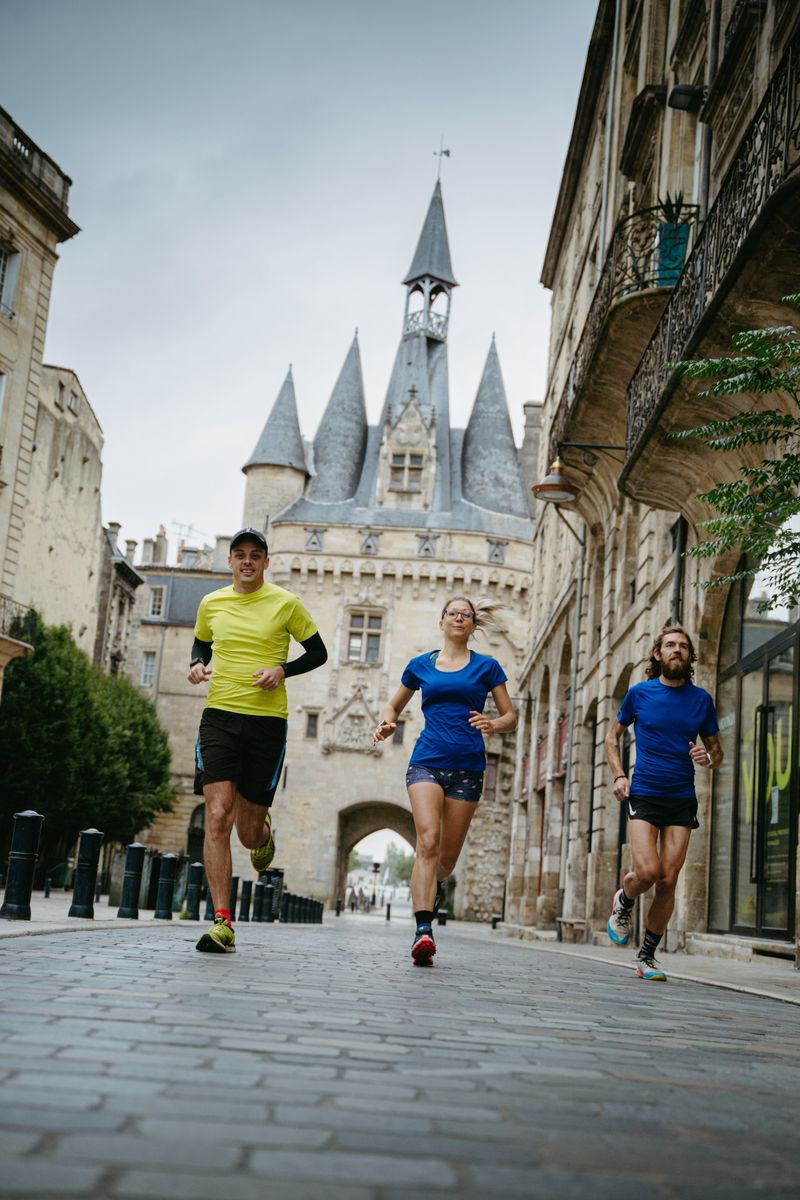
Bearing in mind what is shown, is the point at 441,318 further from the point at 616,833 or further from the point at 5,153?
the point at 616,833

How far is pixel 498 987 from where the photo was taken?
21.1ft

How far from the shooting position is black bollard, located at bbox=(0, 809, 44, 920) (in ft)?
32.2

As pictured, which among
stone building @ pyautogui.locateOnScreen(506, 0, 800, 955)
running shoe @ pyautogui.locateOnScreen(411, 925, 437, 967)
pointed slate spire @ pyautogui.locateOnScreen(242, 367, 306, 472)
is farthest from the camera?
pointed slate spire @ pyautogui.locateOnScreen(242, 367, 306, 472)

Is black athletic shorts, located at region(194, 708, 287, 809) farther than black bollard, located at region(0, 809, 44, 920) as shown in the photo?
No

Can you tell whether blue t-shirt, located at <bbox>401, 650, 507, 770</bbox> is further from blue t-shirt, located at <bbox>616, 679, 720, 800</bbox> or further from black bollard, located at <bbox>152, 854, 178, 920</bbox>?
black bollard, located at <bbox>152, 854, 178, 920</bbox>

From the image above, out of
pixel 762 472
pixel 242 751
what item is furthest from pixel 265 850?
pixel 762 472

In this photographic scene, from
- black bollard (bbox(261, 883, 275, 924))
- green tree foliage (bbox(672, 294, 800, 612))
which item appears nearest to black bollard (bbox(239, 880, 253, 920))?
black bollard (bbox(261, 883, 275, 924))

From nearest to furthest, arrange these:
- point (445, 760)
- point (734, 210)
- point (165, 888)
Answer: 1. point (445, 760)
2. point (734, 210)
3. point (165, 888)

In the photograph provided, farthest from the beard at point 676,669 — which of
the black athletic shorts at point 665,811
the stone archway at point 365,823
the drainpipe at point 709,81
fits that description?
the stone archway at point 365,823

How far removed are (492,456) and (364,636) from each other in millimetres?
11025

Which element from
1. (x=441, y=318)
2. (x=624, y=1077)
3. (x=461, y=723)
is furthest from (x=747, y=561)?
(x=441, y=318)

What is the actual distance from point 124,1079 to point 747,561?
1171 cm

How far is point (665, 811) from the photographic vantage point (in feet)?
26.3

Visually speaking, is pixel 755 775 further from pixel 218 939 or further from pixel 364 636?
pixel 364 636
